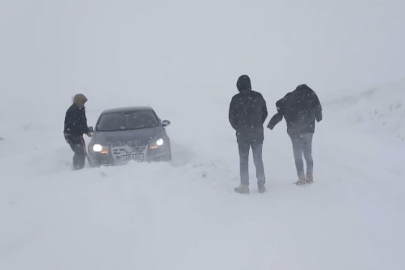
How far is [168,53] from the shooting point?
7725 cm

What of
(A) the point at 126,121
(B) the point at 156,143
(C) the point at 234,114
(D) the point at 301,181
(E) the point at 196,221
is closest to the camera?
(E) the point at 196,221

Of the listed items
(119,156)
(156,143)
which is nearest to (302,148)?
(156,143)

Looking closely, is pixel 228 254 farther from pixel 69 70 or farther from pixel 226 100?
pixel 69 70

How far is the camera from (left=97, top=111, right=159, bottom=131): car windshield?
31.2 ft

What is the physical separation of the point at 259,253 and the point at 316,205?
6.44 ft

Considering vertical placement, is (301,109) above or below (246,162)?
above

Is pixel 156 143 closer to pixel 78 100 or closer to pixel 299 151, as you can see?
pixel 78 100

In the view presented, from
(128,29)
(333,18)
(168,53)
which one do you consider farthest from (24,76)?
(128,29)

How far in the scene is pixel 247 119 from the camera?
6805 millimetres

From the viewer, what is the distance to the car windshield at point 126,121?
9.52 meters

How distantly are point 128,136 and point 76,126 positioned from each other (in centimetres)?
139

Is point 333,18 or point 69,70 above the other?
point 333,18

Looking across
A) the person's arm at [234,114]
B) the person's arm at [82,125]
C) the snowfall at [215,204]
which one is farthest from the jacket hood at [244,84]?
the person's arm at [82,125]

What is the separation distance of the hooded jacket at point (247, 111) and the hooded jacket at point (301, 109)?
560 millimetres
